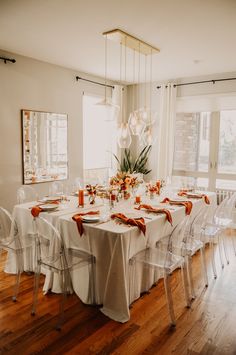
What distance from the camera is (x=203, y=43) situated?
3.65m

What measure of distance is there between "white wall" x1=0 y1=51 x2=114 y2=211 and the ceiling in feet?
0.70

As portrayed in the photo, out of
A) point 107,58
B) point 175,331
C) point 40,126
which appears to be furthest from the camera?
point 40,126

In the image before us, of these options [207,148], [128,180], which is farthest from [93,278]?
[207,148]

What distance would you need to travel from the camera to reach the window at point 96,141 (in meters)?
5.86

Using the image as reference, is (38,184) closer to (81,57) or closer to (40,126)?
(40,126)

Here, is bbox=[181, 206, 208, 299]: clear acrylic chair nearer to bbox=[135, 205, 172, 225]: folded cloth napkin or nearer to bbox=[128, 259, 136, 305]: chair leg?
bbox=[135, 205, 172, 225]: folded cloth napkin

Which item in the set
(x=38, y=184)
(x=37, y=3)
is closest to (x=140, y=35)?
(x=37, y=3)

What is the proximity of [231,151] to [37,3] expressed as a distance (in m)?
4.01

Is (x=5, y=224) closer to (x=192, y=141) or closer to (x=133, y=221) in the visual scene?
(x=133, y=221)

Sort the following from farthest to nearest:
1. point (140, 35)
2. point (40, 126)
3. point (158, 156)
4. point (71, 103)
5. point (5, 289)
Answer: point (158, 156) → point (71, 103) → point (40, 126) → point (140, 35) → point (5, 289)

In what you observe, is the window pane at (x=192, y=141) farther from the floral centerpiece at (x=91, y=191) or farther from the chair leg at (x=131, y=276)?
the chair leg at (x=131, y=276)

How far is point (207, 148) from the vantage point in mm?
5602

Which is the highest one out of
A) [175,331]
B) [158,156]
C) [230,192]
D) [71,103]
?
[71,103]

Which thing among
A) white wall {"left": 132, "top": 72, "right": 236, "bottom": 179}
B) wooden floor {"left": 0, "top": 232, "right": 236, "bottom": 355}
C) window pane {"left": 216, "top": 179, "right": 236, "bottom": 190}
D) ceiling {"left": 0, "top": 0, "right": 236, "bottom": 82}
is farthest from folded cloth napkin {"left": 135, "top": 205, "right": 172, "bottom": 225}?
white wall {"left": 132, "top": 72, "right": 236, "bottom": 179}
